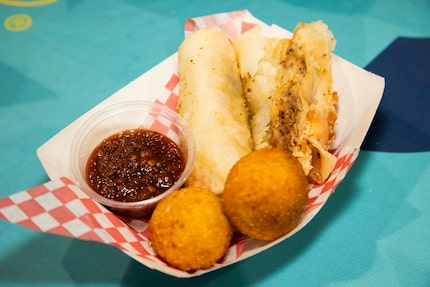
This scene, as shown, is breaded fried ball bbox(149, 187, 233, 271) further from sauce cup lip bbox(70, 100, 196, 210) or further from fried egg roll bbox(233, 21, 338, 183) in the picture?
fried egg roll bbox(233, 21, 338, 183)

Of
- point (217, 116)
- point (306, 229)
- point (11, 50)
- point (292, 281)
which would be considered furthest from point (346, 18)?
point (11, 50)

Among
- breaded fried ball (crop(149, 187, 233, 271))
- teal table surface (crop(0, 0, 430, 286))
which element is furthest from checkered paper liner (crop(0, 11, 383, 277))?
teal table surface (crop(0, 0, 430, 286))

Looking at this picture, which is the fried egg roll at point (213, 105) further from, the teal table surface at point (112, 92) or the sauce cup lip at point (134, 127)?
the teal table surface at point (112, 92)

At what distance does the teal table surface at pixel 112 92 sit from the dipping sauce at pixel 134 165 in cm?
31

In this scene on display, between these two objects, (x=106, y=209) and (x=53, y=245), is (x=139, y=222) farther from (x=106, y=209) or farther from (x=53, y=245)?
(x=53, y=245)

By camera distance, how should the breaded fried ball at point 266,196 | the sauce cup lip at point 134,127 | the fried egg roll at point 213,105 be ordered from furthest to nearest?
the fried egg roll at point 213,105
the sauce cup lip at point 134,127
the breaded fried ball at point 266,196

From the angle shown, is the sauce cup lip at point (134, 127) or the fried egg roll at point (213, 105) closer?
the sauce cup lip at point (134, 127)

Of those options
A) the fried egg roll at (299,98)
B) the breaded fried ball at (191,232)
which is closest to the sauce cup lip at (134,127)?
the breaded fried ball at (191,232)

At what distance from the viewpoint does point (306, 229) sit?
215 centimetres

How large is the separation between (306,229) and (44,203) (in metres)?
1.24

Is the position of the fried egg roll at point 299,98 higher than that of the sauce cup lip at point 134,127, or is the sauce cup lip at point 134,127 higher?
the fried egg roll at point 299,98

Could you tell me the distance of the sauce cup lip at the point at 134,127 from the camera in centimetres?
200

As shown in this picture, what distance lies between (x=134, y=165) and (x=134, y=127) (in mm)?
379

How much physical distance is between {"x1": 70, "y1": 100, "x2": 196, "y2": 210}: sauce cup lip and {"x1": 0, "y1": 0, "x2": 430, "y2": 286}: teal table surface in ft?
0.94
